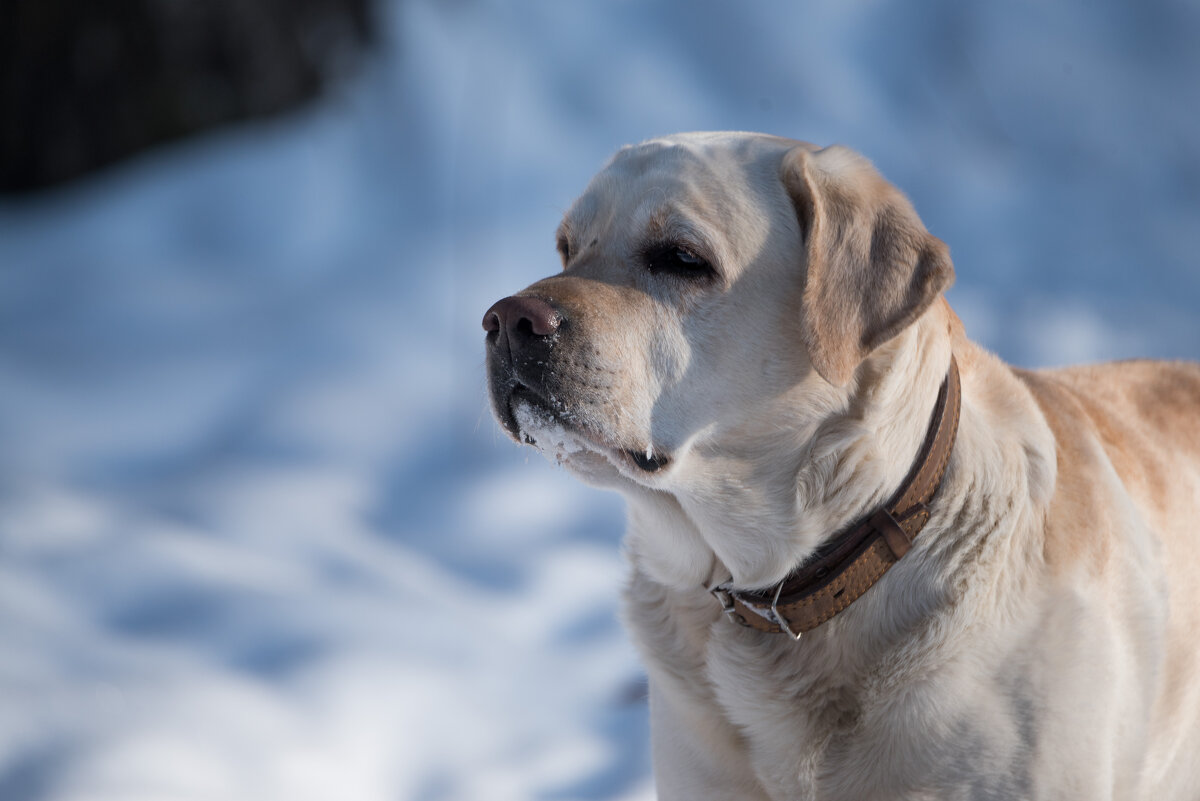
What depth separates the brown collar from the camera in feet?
6.28

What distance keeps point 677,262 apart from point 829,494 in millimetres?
537

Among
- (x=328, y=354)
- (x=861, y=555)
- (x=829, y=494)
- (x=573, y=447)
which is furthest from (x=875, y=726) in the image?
(x=328, y=354)

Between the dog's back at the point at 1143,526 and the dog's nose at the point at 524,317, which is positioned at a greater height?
the dog's nose at the point at 524,317

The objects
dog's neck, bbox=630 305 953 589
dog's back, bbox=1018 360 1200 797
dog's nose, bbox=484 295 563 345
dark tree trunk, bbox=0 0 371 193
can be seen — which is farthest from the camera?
dark tree trunk, bbox=0 0 371 193

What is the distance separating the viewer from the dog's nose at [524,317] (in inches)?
71.5

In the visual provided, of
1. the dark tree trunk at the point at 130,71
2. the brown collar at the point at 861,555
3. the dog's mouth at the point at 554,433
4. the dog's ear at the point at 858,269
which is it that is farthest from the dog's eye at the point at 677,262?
the dark tree trunk at the point at 130,71

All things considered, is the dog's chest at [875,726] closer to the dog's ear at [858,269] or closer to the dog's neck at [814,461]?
the dog's neck at [814,461]

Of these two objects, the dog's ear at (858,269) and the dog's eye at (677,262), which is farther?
the dog's eye at (677,262)

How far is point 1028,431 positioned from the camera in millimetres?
2092

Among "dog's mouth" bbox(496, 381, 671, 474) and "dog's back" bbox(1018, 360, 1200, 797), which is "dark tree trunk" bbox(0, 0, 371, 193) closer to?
"dog's mouth" bbox(496, 381, 671, 474)

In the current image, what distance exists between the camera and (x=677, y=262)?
201cm

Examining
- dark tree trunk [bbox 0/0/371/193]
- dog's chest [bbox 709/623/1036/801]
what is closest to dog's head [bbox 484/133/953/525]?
dog's chest [bbox 709/623/1036/801]

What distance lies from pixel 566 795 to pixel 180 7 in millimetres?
5003

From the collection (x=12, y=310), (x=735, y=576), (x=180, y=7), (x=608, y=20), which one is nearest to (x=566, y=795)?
(x=735, y=576)
